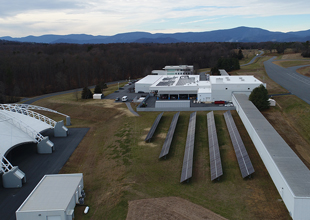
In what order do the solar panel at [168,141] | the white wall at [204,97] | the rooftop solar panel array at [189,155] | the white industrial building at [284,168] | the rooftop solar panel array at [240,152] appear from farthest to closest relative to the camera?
1. the white wall at [204,97]
2. the solar panel at [168,141]
3. the rooftop solar panel array at [189,155]
4. the rooftop solar panel array at [240,152]
5. the white industrial building at [284,168]

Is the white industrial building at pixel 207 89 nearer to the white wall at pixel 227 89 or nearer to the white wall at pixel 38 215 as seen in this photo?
the white wall at pixel 227 89

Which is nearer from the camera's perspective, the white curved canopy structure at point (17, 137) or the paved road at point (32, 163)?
the paved road at point (32, 163)

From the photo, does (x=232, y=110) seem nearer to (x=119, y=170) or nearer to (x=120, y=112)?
(x=120, y=112)

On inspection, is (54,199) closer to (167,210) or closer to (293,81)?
(167,210)

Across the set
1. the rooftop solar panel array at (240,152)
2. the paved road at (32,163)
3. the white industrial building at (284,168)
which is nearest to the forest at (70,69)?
the paved road at (32,163)

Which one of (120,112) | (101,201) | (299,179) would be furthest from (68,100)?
(299,179)

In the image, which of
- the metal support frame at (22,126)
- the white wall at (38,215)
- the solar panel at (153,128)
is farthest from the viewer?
the solar panel at (153,128)
